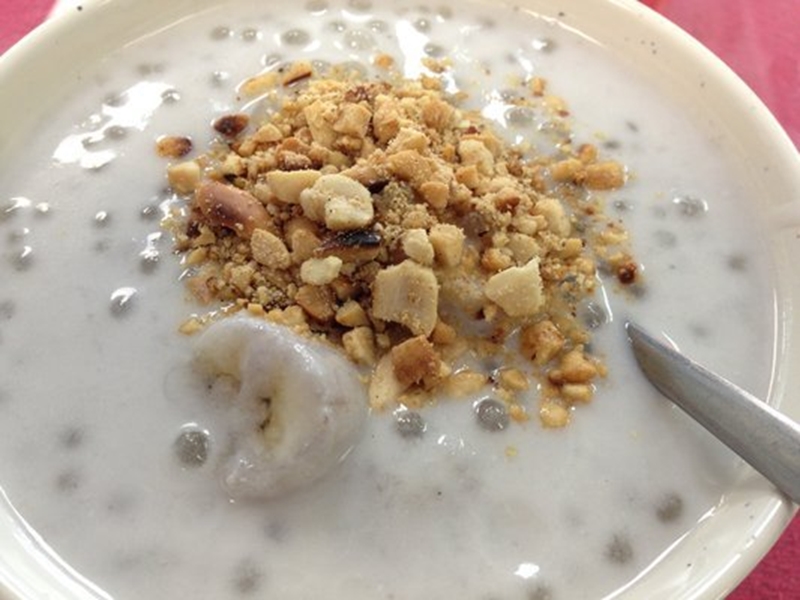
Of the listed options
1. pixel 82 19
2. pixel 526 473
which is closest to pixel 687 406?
pixel 526 473

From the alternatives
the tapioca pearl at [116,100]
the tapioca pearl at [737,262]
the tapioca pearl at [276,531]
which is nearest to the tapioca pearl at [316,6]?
the tapioca pearl at [116,100]

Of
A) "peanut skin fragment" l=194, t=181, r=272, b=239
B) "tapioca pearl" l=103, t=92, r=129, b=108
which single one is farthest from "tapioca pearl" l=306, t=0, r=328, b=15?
"peanut skin fragment" l=194, t=181, r=272, b=239

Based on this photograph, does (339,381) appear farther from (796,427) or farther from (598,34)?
(598,34)

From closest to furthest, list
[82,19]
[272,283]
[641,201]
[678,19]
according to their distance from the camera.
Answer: [272,283]
[641,201]
[82,19]
[678,19]

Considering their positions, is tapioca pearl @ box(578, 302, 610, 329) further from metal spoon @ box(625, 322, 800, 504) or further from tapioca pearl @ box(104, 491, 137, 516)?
tapioca pearl @ box(104, 491, 137, 516)

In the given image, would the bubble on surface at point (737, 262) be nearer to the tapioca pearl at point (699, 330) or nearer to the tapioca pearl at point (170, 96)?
the tapioca pearl at point (699, 330)

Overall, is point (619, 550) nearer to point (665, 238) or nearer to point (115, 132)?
point (665, 238)

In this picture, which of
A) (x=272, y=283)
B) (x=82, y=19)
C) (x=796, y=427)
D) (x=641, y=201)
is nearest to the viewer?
(x=796, y=427)
